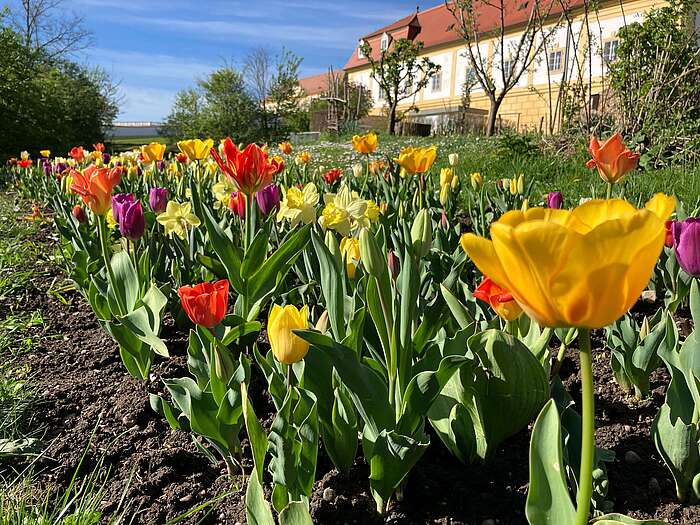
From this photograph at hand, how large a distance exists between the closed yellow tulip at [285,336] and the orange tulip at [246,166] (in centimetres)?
75

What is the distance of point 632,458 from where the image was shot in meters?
1.26

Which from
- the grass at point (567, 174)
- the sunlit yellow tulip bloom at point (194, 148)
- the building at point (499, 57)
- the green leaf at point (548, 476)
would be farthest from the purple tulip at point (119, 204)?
the building at point (499, 57)

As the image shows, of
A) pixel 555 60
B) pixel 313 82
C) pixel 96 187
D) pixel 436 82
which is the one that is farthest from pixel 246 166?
pixel 313 82

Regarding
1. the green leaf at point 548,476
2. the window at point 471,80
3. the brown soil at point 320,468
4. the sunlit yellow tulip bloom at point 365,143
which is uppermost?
the window at point 471,80

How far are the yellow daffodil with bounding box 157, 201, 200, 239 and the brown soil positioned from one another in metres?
0.53

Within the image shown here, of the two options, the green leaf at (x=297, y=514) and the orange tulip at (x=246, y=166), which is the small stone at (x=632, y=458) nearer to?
the green leaf at (x=297, y=514)

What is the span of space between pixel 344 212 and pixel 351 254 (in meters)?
0.16

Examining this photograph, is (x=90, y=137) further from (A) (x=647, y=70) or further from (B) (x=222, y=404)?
(B) (x=222, y=404)

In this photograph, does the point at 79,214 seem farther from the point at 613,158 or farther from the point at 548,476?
the point at 548,476

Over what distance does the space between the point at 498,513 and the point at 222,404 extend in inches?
23.7

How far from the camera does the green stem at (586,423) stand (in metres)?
0.60

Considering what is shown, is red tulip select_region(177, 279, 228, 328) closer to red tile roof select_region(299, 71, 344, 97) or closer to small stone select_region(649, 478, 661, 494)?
small stone select_region(649, 478, 661, 494)

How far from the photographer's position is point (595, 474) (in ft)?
3.43

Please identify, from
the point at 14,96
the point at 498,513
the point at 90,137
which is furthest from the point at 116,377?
the point at 90,137
